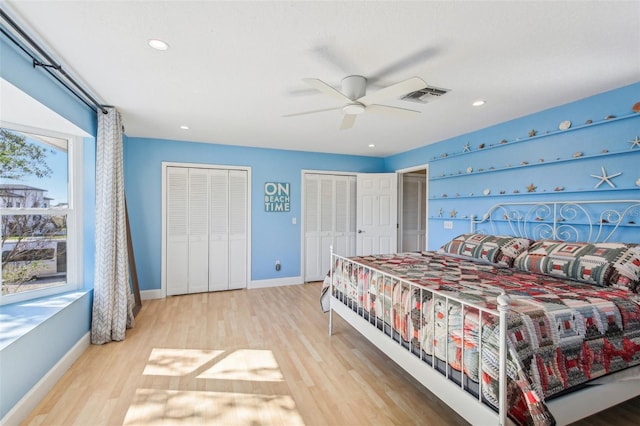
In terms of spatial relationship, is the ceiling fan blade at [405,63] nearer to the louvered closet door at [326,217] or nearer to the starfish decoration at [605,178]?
the starfish decoration at [605,178]

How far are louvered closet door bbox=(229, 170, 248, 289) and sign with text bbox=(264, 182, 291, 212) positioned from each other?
1.12 ft

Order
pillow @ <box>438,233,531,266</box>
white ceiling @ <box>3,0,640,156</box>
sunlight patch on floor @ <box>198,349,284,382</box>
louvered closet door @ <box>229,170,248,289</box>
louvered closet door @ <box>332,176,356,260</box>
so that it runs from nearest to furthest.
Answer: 1. white ceiling @ <box>3,0,640,156</box>
2. sunlight patch on floor @ <box>198,349,284,382</box>
3. pillow @ <box>438,233,531,266</box>
4. louvered closet door @ <box>229,170,248,289</box>
5. louvered closet door @ <box>332,176,356,260</box>

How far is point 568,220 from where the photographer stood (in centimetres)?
283

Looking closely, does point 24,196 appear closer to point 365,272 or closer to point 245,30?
point 245,30

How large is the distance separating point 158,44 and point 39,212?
189cm

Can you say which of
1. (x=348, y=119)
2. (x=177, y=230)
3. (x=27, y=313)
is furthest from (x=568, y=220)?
(x=177, y=230)

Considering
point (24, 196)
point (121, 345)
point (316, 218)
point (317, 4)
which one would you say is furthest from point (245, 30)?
point (316, 218)

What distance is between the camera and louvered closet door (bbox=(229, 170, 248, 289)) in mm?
4723

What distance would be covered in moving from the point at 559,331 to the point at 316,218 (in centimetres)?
406

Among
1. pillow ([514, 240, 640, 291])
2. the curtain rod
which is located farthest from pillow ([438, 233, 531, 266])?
the curtain rod

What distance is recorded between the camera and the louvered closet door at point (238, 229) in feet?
15.5

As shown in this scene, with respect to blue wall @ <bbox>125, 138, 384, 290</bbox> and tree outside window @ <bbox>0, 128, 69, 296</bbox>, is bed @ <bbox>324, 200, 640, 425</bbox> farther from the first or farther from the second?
tree outside window @ <bbox>0, 128, 69, 296</bbox>

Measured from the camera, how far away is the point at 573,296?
1.77m

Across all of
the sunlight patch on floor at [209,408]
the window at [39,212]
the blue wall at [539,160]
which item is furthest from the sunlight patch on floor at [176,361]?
the blue wall at [539,160]
